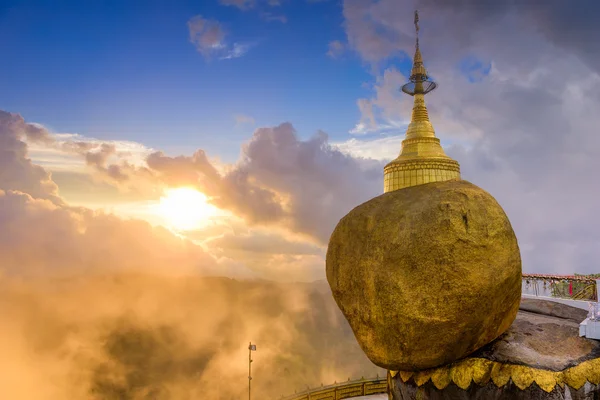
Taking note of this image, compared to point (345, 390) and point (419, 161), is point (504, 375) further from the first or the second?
point (345, 390)

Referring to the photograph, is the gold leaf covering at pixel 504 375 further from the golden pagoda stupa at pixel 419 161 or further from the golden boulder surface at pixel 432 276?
the golden pagoda stupa at pixel 419 161

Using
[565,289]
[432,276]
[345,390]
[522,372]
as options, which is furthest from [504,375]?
[345,390]

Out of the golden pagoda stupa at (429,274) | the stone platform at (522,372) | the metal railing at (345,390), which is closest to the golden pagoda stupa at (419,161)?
the golden pagoda stupa at (429,274)


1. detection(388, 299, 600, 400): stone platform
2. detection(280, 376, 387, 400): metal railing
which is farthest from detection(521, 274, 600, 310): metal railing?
detection(280, 376, 387, 400): metal railing

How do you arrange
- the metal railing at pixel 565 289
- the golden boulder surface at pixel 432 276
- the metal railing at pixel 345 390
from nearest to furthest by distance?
the golden boulder surface at pixel 432 276 < the metal railing at pixel 565 289 < the metal railing at pixel 345 390

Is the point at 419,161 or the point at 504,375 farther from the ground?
the point at 419,161

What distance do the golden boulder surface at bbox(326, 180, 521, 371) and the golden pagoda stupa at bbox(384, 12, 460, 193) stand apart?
579 centimetres

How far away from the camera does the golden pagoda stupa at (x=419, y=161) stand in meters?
19.6

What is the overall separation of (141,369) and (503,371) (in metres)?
137

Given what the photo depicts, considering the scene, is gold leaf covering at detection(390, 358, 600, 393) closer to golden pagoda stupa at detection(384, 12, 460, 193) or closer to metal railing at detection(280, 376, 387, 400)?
golden pagoda stupa at detection(384, 12, 460, 193)

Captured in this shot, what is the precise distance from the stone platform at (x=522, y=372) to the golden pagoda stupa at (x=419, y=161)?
23.6 ft

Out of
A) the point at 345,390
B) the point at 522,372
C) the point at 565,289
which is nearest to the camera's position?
the point at 522,372

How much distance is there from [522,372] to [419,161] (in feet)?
32.0

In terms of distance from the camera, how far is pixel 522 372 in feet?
41.2
